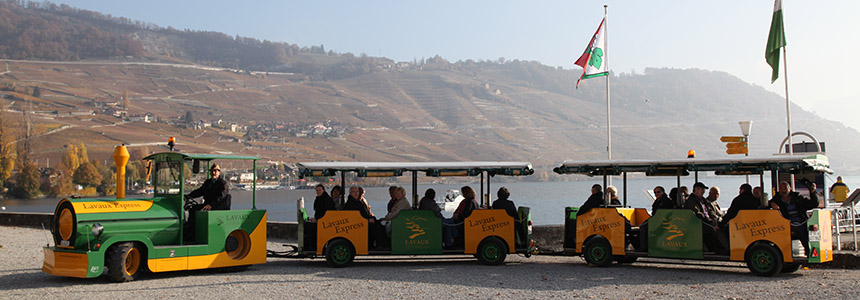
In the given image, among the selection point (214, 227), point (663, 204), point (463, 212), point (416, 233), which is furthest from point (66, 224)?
point (663, 204)

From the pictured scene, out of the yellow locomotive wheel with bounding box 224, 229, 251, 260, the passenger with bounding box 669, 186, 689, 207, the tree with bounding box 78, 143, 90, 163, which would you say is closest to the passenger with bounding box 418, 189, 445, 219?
the yellow locomotive wheel with bounding box 224, 229, 251, 260

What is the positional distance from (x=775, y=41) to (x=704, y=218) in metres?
10.2

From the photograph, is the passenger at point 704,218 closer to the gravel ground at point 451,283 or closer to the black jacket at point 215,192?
the gravel ground at point 451,283

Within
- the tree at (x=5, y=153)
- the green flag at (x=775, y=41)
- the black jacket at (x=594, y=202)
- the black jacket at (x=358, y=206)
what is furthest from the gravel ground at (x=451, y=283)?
the tree at (x=5, y=153)

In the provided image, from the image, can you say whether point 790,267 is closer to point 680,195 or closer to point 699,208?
point 699,208

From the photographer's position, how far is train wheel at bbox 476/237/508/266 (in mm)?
14875

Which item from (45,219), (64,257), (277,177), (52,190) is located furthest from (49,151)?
(64,257)

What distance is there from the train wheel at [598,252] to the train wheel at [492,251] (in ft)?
5.37

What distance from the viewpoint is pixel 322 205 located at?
15.1 meters

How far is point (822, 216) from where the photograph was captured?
42.0 ft

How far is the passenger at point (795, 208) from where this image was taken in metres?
12.7

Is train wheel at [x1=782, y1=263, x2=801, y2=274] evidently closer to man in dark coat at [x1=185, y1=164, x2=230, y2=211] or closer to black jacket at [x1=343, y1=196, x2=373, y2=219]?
black jacket at [x1=343, y1=196, x2=373, y2=219]

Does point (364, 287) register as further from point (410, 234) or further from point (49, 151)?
point (49, 151)

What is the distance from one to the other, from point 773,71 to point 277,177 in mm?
168609
